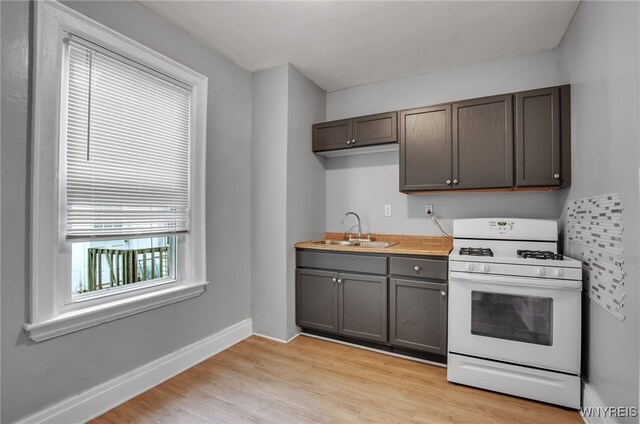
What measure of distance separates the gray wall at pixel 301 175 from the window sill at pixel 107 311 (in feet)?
3.04

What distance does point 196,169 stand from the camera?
2.50 metres

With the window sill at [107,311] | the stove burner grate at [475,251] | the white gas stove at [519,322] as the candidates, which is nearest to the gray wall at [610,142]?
the white gas stove at [519,322]

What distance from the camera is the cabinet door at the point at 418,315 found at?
7.87 ft

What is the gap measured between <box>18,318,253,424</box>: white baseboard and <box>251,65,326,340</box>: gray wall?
1.50ft

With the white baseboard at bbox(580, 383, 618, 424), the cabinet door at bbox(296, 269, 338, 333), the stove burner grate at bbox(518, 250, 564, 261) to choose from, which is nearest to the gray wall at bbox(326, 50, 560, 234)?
the stove burner grate at bbox(518, 250, 564, 261)

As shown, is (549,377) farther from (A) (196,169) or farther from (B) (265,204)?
(A) (196,169)

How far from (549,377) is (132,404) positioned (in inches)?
104

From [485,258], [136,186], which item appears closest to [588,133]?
[485,258]

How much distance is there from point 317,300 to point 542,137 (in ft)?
7.57

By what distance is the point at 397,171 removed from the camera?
320cm

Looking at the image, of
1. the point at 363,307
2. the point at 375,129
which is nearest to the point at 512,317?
the point at 363,307

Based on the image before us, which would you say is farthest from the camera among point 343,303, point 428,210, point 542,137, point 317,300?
→ point 428,210

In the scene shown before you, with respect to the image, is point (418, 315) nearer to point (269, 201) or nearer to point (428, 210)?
point (428, 210)

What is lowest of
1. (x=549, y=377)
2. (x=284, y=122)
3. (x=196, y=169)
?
(x=549, y=377)
